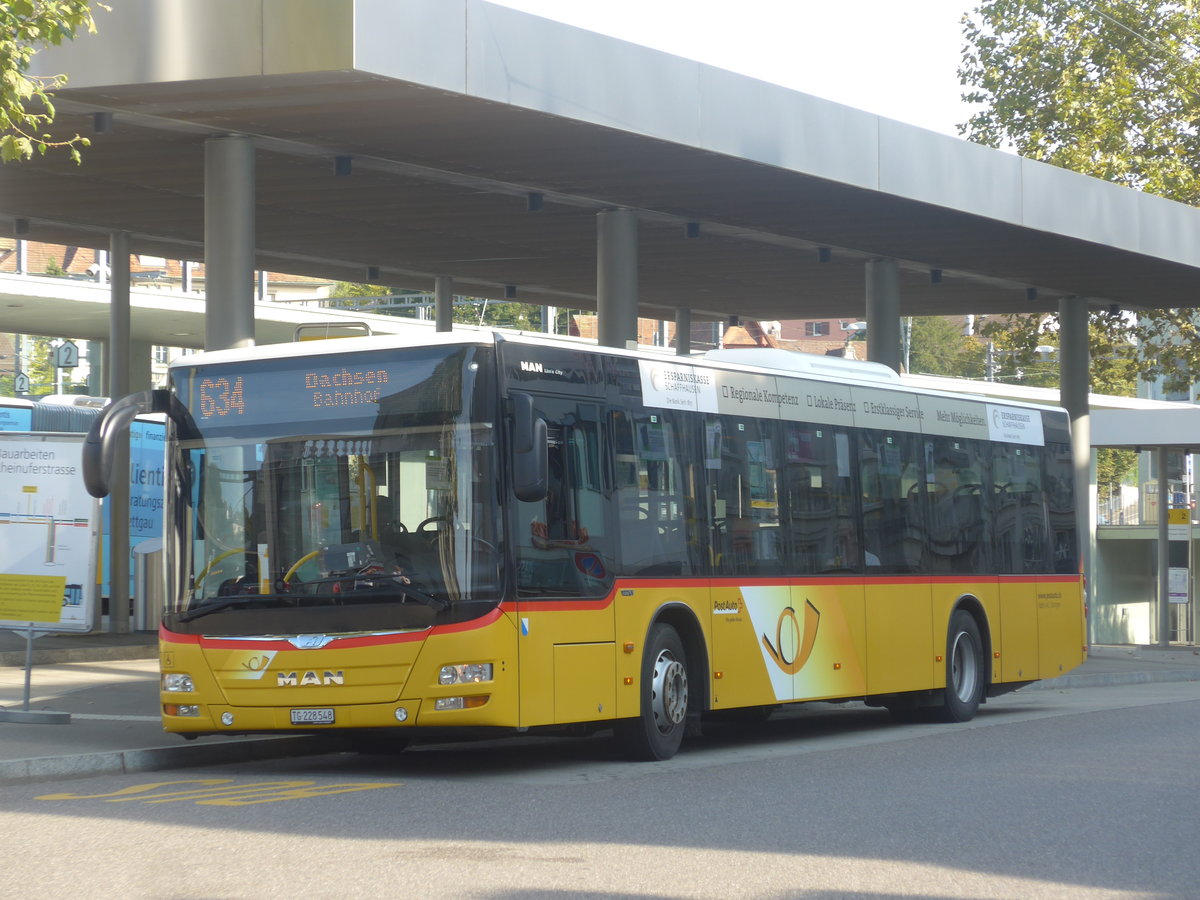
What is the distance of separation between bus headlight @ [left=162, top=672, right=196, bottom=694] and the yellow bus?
0.8 inches

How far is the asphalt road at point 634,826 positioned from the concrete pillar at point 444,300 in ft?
46.2

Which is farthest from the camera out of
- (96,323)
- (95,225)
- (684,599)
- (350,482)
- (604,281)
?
(96,323)

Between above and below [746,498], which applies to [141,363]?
above

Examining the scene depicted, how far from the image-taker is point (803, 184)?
2017 centimetres

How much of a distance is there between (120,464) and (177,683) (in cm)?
1190

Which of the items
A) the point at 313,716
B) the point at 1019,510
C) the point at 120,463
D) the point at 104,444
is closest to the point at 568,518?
the point at 313,716

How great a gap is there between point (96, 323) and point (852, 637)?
2211cm

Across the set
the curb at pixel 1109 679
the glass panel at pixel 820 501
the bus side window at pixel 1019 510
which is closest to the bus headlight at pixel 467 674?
the glass panel at pixel 820 501

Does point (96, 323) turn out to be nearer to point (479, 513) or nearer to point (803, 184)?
point (803, 184)

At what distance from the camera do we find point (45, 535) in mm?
15164

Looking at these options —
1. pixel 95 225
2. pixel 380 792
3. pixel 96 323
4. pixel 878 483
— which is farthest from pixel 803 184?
pixel 96 323

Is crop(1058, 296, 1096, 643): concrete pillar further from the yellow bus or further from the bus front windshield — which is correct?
the bus front windshield

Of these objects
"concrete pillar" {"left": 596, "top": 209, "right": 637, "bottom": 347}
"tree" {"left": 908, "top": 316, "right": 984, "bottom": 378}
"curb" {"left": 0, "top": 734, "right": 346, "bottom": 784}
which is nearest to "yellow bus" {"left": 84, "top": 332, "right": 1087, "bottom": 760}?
"curb" {"left": 0, "top": 734, "right": 346, "bottom": 784}

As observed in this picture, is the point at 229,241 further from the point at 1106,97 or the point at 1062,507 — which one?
the point at 1106,97
